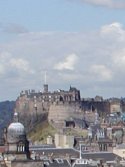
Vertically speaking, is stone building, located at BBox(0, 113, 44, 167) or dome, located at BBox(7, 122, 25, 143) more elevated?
dome, located at BBox(7, 122, 25, 143)

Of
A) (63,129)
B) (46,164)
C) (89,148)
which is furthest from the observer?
(63,129)

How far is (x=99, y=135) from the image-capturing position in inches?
7249

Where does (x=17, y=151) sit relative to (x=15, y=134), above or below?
below

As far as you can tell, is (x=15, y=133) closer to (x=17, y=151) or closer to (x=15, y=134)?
(x=15, y=134)

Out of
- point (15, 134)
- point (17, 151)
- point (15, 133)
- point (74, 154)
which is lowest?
point (17, 151)

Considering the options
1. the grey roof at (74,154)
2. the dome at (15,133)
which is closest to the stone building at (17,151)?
the dome at (15,133)

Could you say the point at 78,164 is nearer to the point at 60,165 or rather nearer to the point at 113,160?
the point at 60,165

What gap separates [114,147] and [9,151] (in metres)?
59.4

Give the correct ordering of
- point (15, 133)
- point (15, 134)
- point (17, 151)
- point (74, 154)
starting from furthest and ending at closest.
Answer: point (74, 154), point (15, 133), point (15, 134), point (17, 151)

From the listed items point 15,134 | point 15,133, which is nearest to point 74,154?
point 15,133

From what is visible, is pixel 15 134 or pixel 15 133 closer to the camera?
pixel 15 134

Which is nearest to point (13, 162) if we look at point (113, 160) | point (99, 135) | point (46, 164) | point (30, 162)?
point (30, 162)

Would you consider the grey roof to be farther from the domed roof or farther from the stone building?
the stone building

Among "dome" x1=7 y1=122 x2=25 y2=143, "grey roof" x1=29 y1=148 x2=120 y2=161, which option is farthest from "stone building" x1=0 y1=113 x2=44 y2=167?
"grey roof" x1=29 y1=148 x2=120 y2=161
